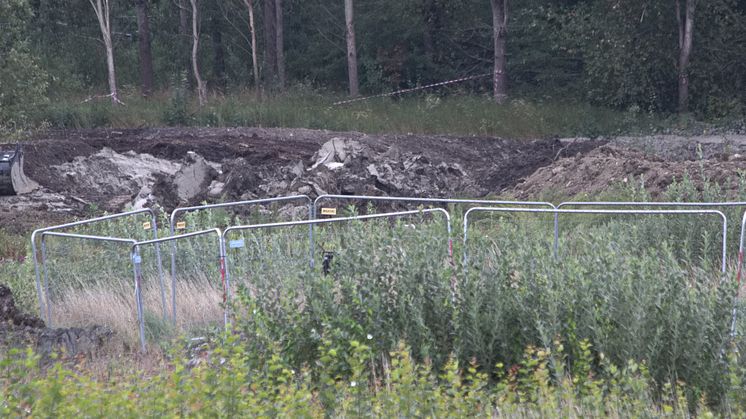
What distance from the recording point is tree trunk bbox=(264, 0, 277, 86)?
41688mm

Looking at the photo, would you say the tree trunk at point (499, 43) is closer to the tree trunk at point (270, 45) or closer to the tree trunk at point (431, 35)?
the tree trunk at point (431, 35)

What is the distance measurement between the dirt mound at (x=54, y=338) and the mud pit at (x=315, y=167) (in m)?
8.30

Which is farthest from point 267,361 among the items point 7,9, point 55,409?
point 7,9

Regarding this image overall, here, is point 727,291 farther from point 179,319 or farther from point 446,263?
point 179,319

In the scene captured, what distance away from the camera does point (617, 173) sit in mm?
18219

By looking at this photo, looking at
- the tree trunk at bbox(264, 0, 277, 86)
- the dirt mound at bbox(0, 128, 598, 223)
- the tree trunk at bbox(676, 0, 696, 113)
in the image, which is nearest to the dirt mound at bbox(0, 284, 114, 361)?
the dirt mound at bbox(0, 128, 598, 223)

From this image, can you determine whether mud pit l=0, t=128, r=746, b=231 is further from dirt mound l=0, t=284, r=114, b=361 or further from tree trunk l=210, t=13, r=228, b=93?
tree trunk l=210, t=13, r=228, b=93

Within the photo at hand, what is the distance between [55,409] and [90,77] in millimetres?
40252

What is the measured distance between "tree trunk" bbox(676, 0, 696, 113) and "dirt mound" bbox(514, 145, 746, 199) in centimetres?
1300

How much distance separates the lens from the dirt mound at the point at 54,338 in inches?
376

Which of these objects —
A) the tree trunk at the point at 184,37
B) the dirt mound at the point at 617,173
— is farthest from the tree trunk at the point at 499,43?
the tree trunk at the point at 184,37

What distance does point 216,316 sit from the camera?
1039 centimetres

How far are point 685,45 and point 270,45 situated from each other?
18741 millimetres

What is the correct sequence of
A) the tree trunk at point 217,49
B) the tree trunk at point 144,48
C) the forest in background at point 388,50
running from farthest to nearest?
the tree trunk at point 217,49 < the tree trunk at point 144,48 < the forest in background at point 388,50
